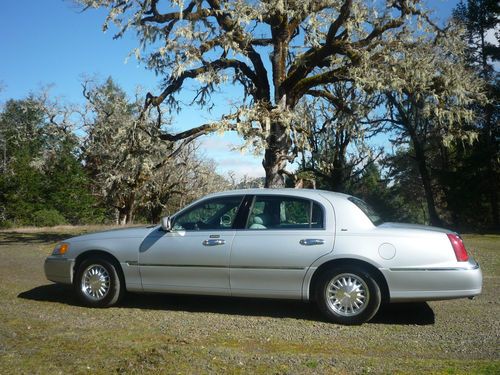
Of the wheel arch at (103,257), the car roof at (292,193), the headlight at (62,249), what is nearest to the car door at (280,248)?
the car roof at (292,193)

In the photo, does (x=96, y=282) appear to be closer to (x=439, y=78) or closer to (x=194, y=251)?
(x=194, y=251)

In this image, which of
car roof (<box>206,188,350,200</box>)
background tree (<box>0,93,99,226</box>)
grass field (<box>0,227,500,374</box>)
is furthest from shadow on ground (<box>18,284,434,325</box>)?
background tree (<box>0,93,99,226</box>)

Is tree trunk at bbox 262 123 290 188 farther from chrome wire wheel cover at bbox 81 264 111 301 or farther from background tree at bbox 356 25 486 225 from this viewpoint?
chrome wire wheel cover at bbox 81 264 111 301

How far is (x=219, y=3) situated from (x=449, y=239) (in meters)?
12.8

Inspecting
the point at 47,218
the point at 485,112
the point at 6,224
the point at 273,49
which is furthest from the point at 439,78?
the point at 6,224

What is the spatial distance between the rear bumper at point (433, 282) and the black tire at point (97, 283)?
3.56 metres

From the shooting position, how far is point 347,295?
6344 mm

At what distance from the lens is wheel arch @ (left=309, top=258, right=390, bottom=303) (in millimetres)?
6301

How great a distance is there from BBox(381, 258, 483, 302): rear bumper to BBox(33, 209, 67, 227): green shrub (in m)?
31.0

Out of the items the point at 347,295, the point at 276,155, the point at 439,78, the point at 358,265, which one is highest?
the point at 439,78

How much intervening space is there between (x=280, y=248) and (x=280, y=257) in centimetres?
11

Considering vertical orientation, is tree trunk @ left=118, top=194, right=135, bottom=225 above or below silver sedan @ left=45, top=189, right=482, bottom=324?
above

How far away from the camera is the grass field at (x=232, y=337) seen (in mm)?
4641

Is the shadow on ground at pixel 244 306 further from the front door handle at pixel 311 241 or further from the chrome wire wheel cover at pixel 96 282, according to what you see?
the front door handle at pixel 311 241
